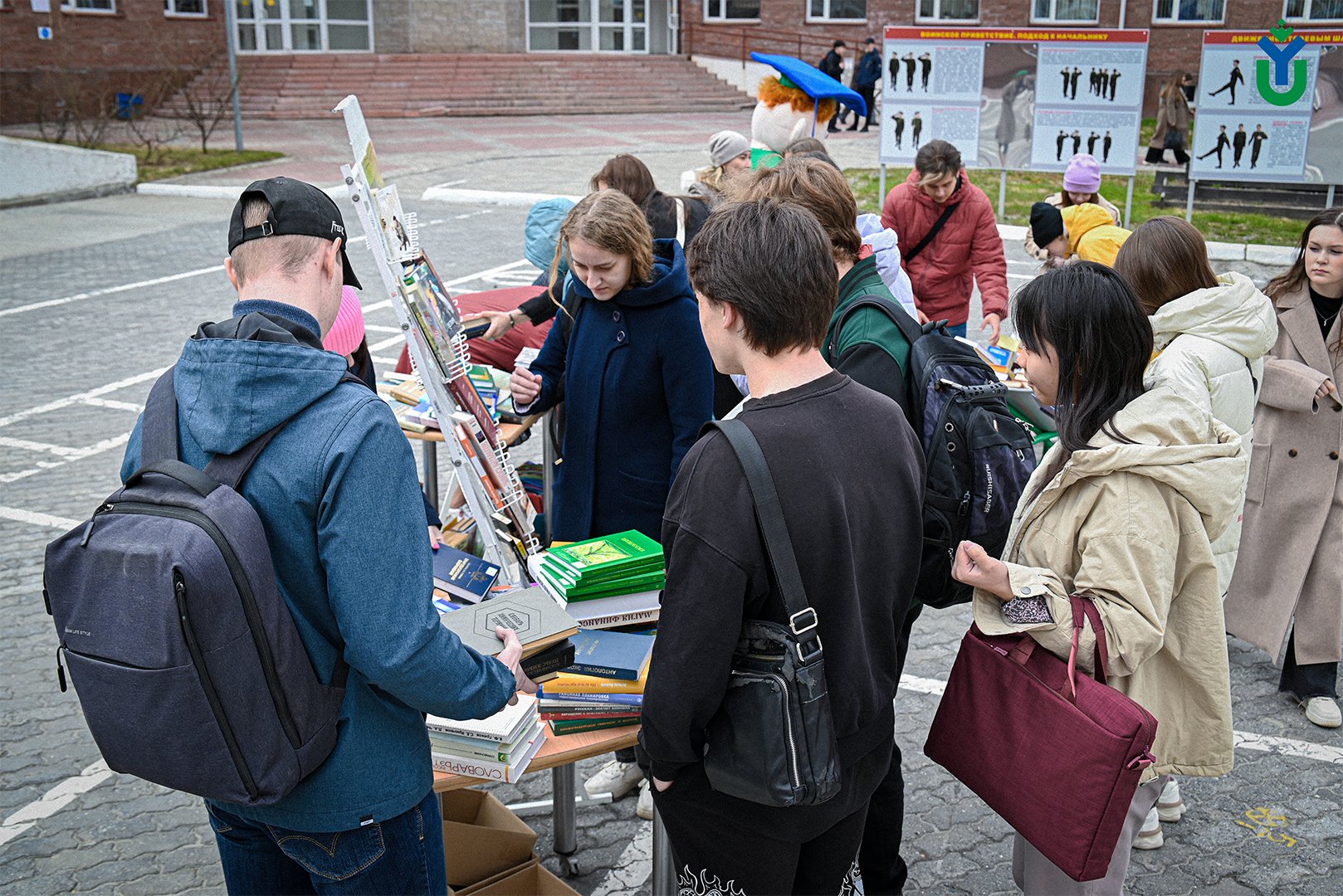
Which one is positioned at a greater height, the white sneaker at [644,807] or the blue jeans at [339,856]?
the blue jeans at [339,856]

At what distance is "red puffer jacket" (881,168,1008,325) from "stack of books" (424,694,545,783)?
4.69 m

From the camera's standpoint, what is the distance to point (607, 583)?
2.91 metres

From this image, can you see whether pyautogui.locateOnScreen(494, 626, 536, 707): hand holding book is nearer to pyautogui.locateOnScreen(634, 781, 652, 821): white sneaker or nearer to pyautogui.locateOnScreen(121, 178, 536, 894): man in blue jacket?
pyautogui.locateOnScreen(121, 178, 536, 894): man in blue jacket

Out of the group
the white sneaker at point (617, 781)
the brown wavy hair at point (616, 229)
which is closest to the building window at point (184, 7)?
the brown wavy hair at point (616, 229)

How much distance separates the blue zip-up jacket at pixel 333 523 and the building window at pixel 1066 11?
3293cm

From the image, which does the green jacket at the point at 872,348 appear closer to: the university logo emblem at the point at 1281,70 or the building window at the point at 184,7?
the university logo emblem at the point at 1281,70

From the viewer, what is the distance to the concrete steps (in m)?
29.0

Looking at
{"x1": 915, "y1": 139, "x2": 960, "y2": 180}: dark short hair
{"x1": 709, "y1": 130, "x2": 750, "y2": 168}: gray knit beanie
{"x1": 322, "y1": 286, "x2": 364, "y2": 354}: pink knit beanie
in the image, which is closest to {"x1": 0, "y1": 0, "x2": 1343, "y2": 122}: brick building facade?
{"x1": 709, "y1": 130, "x2": 750, "y2": 168}: gray knit beanie

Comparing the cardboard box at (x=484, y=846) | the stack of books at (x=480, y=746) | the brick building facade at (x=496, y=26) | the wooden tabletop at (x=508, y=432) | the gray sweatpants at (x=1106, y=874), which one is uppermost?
the brick building facade at (x=496, y=26)

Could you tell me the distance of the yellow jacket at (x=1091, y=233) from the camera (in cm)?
611

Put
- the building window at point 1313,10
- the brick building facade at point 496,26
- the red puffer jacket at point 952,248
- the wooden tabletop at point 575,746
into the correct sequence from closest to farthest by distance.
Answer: the wooden tabletop at point 575,746
the red puffer jacket at point 952,248
the brick building facade at point 496,26
the building window at point 1313,10

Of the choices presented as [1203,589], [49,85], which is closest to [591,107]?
[49,85]

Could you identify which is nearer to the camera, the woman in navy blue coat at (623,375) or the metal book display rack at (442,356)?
the metal book display rack at (442,356)

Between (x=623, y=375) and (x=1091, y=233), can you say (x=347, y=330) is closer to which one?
(x=623, y=375)
